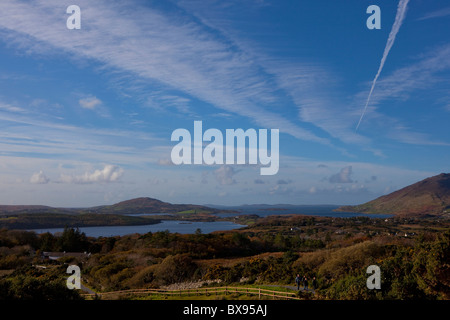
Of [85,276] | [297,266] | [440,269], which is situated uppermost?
[440,269]

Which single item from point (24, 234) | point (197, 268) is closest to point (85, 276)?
point (197, 268)

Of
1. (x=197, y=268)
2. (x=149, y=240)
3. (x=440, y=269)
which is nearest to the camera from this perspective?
(x=440, y=269)

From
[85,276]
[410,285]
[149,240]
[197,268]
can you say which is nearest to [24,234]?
[149,240]

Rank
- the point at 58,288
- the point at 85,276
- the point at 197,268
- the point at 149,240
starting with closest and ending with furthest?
the point at 58,288 → the point at 197,268 → the point at 85,276 → the point at 149,240

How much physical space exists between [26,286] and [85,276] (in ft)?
83.9

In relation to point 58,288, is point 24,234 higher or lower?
lower

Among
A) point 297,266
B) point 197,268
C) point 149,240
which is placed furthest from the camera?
point 149,240

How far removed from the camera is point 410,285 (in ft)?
52.4

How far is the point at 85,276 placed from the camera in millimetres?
40094

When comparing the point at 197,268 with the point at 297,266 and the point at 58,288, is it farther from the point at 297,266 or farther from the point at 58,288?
the point at 58,288

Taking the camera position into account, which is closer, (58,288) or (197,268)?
(58,288)
